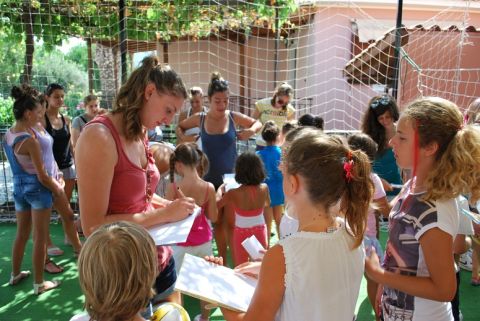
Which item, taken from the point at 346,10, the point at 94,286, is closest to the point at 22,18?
the point at 94,286

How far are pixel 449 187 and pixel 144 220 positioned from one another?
1.13m

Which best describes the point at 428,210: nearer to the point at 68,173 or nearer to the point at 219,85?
the point at 219,85

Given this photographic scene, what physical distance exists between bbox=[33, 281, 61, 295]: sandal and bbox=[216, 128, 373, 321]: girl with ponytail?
8.85ft

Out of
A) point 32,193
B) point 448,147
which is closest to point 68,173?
point 32,193

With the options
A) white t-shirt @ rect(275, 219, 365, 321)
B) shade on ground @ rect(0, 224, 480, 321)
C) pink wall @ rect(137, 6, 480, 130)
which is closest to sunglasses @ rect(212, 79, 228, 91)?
shade on ground @ rect(0, 224, 480, 321)

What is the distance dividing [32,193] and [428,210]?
121 inches

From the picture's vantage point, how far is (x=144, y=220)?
1612mm

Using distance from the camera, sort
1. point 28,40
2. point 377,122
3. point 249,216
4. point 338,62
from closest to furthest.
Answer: point 249,216, point 377,122, point 28,40, point 338,62

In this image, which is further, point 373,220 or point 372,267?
point 373,220

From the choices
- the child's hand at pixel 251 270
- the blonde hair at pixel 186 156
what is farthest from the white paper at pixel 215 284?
the blonde hair at pixel 186 156

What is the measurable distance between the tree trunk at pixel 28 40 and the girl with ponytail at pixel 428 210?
575 centimetres

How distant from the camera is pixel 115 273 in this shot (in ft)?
3.61

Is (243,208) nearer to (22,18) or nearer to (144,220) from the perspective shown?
(144,220)

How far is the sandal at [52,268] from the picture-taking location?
3.89 metres
